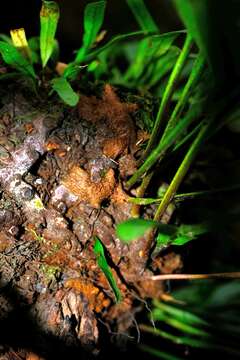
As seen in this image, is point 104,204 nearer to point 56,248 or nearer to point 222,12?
point 56,248

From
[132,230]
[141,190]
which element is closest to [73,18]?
[141,190]

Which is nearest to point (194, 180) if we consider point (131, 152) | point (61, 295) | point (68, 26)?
point (131, 152)

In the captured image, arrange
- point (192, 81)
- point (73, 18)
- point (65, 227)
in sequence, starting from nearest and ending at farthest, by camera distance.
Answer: point (192, 81)
point (65, 227)
point (73, 18)

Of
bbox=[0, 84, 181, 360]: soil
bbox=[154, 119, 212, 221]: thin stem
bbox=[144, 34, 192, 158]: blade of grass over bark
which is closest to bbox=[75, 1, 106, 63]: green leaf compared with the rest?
bbox=[0, 84, 181, 360]: soil

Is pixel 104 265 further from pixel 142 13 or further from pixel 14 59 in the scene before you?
pixel 142 13

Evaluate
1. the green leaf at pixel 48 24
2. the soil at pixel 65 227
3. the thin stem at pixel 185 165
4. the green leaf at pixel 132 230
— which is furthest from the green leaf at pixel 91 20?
the green leaf at pixel 132 230

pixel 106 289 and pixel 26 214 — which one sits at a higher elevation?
pixel 26 214

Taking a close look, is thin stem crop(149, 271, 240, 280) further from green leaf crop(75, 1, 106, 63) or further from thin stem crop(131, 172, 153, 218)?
green leaf crop(75, 1, 106, 63)

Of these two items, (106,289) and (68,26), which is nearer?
(106,289)
